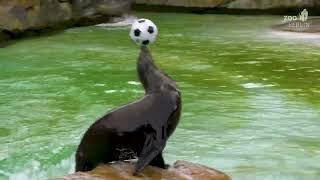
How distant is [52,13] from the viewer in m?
10.8

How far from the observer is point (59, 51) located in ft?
28.5

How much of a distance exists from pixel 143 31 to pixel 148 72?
0.21 metres

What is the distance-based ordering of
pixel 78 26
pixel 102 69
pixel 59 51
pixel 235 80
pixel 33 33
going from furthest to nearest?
pixel 78 26 → pixel 33 33 → pixel 59 51 → pixel 102 69 → pixel 235 80

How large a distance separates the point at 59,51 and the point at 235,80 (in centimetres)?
287

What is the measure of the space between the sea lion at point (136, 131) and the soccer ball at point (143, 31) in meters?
0.21

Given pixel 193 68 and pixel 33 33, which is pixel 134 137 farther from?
pixel 33 33

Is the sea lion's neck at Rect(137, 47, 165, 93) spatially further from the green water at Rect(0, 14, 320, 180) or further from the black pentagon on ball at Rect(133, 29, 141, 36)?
the green water at Rect(0, 14, 320, 180)

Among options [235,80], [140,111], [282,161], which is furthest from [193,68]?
[140,111]

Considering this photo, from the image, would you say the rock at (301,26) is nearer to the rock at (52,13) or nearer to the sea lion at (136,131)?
the rock at (52,13)

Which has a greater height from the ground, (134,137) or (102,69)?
(134,137)

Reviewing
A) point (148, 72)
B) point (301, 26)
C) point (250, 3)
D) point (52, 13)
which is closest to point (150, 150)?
point (148, 72)

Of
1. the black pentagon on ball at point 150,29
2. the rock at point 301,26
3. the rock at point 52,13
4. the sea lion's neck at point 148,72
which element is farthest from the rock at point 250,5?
the black pentagon on ball at point 150,29

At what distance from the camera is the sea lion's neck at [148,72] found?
3047mm

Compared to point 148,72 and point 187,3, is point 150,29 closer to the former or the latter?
point 148,72
